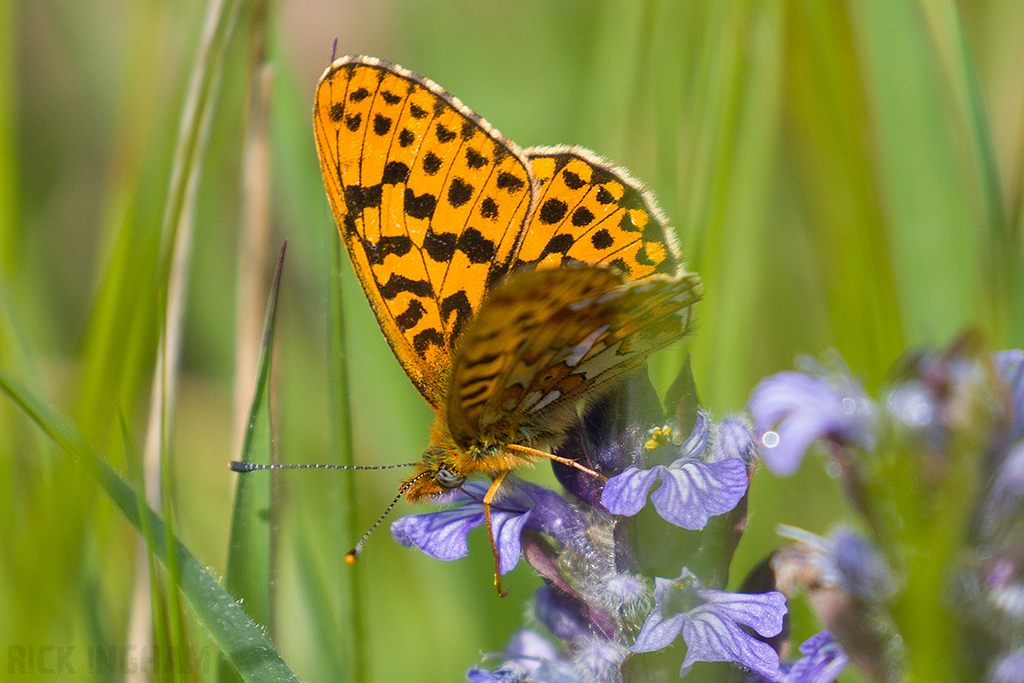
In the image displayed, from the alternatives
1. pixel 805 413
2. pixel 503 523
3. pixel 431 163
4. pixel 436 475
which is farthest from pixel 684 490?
pixel 431 163

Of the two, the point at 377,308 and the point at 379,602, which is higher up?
the point at 377,308

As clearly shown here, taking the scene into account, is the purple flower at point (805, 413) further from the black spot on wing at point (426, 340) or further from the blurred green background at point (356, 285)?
the black spot on wing at point (426, 340)

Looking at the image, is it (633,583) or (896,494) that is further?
(633,583)

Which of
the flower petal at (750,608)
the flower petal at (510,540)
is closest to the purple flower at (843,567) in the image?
the flower petal at (750,608)

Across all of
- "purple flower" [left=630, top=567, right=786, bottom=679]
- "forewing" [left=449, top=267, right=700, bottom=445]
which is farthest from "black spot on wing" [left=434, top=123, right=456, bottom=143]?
"purple flower" [left=630, top=567, right=786, bottom=679]

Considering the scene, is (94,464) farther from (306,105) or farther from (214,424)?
(306,105)

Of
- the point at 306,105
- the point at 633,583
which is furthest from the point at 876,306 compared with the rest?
the point at 306,105

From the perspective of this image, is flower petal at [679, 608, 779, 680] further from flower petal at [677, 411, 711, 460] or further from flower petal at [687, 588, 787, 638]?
flower petal at [677, 411, 711, 460]
